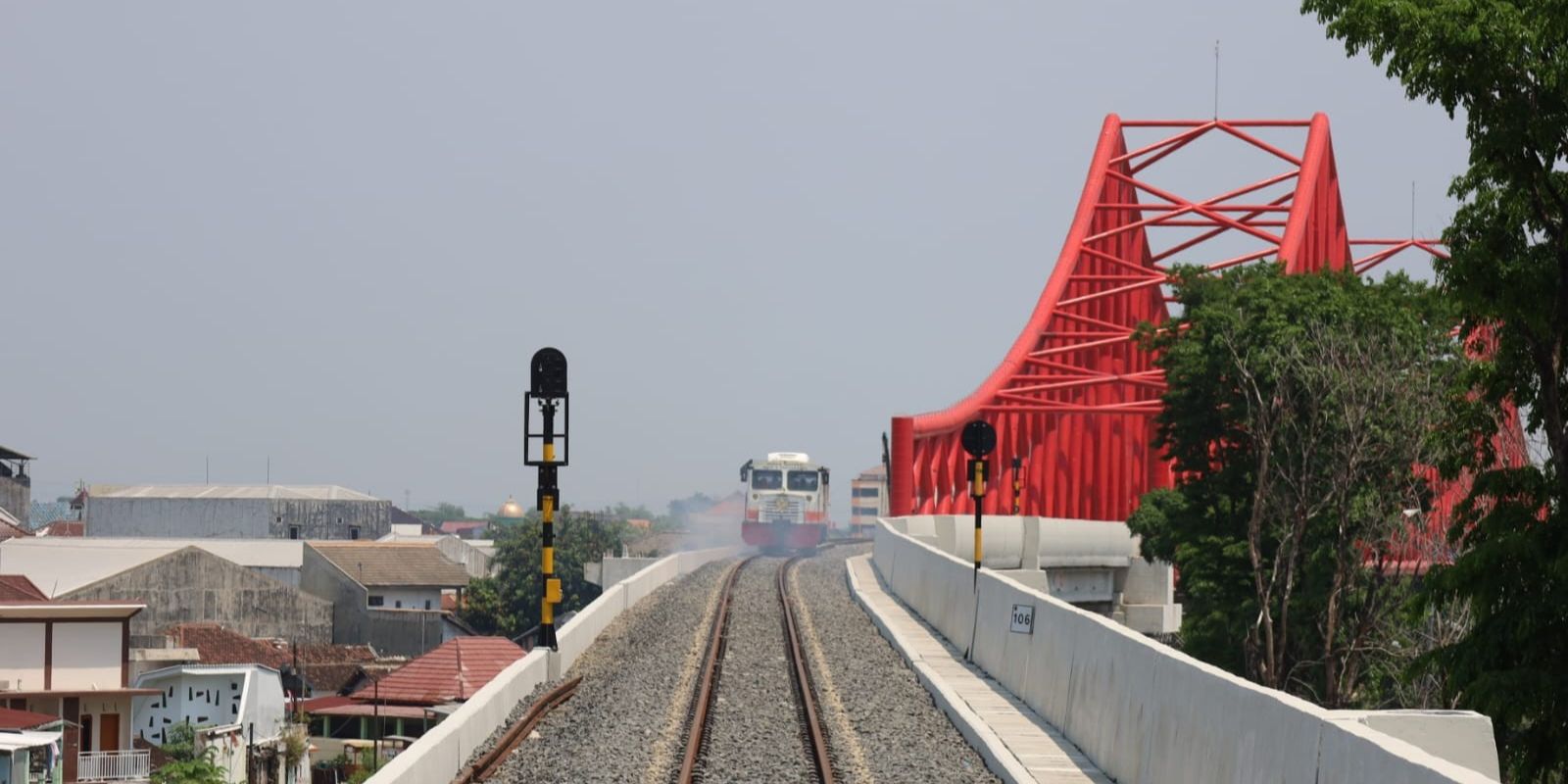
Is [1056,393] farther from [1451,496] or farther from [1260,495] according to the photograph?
[1260,495]

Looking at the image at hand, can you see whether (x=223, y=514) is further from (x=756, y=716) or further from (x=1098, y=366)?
(x=756, y=716)

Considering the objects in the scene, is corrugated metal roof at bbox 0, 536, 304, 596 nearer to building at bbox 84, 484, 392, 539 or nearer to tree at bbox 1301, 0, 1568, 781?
building at bbox 84, 484, 392, 539

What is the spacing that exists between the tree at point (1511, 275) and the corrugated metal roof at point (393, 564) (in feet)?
232

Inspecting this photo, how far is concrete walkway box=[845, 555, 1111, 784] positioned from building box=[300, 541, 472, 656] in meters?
53.3

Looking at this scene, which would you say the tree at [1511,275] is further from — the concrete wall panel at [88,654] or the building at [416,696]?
the concrete wall panel at [88,654]

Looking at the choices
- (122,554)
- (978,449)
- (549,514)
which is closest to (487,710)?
(549,514)

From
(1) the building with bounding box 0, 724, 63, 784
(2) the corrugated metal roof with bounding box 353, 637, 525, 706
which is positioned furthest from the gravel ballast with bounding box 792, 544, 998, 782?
(2) the corrugated metal roof with bounding box 353, 637, 525, 706

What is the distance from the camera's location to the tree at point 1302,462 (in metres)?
41.3

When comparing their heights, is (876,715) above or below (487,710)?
below

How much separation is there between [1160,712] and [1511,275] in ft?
25.0

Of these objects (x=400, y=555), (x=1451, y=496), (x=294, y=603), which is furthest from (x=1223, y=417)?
(x=400, y=555)

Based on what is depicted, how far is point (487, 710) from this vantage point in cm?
1608

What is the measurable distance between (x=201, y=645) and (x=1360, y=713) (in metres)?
61.8

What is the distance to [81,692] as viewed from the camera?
4512 cm
